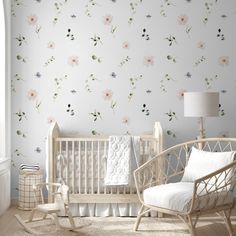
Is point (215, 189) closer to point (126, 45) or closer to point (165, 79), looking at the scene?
point (165, 79)

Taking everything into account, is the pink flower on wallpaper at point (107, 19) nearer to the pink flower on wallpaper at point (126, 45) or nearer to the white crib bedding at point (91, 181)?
the pink flower on wallpaper at point (126, 45)

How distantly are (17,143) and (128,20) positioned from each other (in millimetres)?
1687

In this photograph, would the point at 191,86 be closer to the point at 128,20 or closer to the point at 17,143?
the point at 128,20

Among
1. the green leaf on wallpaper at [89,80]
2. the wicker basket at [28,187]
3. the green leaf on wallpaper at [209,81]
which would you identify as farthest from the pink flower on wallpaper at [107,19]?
the wicker basket at [28,187]

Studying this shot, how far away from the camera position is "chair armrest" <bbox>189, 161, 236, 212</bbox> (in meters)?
3.30

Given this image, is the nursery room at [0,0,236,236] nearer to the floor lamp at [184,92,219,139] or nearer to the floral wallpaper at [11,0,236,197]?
the floral wallpaper at [11,0,236,197]

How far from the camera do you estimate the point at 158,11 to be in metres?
4.77

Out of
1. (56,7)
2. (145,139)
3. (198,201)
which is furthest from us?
(56,7)

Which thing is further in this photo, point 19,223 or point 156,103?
point 156,103

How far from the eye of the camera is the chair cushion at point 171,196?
11.0ft

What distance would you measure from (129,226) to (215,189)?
35.9 inches

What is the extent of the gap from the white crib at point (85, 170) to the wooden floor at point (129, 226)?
0.19 m

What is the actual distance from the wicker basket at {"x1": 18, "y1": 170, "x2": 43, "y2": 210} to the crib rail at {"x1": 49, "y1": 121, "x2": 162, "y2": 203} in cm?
33

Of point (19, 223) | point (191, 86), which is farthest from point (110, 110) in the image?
point (19, 223)
